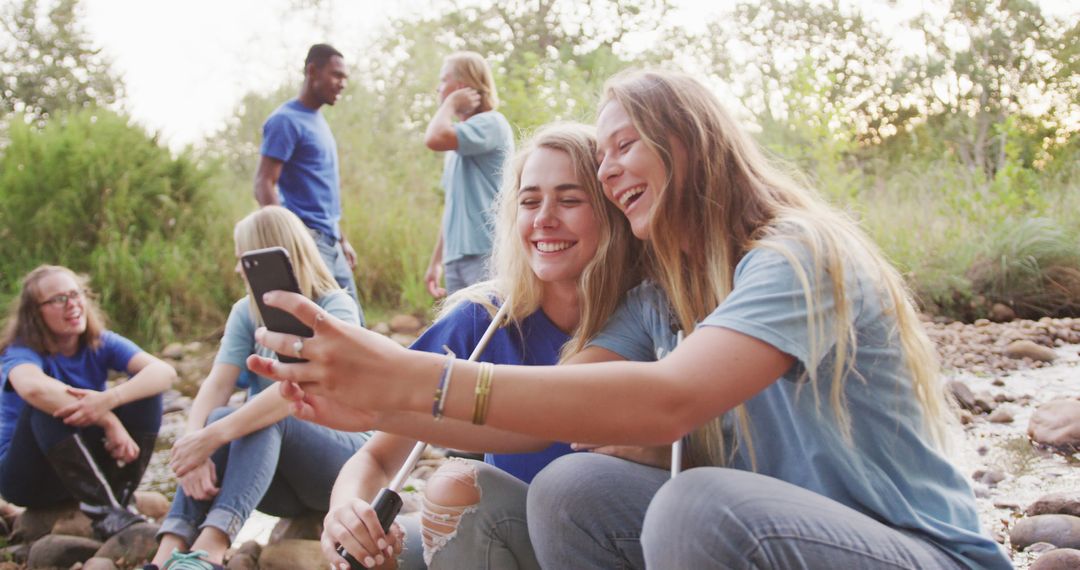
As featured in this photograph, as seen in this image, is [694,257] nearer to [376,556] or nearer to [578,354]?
[578,354]

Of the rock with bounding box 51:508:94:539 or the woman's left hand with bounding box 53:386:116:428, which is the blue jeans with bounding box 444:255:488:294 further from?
the rock with bounding box 51:508:94:539

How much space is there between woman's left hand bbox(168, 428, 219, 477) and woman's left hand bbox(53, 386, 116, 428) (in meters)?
0.76

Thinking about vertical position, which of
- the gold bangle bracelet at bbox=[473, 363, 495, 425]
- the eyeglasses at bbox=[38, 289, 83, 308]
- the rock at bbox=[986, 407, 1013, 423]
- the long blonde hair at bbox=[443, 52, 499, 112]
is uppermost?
the long blonde hair at bbox=[443, 52, 499, 112]

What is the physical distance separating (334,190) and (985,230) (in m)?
4.78

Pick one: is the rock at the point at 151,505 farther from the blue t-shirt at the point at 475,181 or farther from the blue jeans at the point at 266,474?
the blue t-shirt at the point at 475,181

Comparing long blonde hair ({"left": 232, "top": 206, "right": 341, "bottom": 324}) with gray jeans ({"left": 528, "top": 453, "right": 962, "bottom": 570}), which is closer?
gray jeans ({"left": 528, "top": 453, "right": 962, "bottom": 570})

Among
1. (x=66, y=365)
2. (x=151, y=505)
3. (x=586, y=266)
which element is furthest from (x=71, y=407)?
(x=586, y=266)

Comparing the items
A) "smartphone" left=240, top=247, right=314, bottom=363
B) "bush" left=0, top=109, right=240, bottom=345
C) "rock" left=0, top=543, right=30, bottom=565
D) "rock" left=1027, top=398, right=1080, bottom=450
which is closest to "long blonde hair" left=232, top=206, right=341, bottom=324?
"rock" left=0, top=543, right=30, bottom=565

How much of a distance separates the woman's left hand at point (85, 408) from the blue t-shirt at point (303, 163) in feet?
4.71

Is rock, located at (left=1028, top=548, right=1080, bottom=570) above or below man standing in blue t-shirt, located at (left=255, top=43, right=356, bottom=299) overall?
below

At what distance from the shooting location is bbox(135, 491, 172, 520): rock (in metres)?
3.72

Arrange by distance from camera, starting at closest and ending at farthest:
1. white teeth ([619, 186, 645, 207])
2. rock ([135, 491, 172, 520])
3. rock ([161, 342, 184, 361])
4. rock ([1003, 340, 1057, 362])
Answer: white teeth ([619, 186, 645, 207]) → rock ([135, 491, 172, 520]) → rock ([1003, 340, 1057, 362]) → rock ([161, 342, 184, 361])

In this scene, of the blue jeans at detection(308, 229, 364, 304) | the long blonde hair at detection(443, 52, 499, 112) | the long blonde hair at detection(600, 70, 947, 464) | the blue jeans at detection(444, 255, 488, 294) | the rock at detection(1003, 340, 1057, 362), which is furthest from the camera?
the rock at detection(1003, 340, 1057, 362)

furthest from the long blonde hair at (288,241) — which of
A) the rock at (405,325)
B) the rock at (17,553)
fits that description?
the rock at (405,325)
